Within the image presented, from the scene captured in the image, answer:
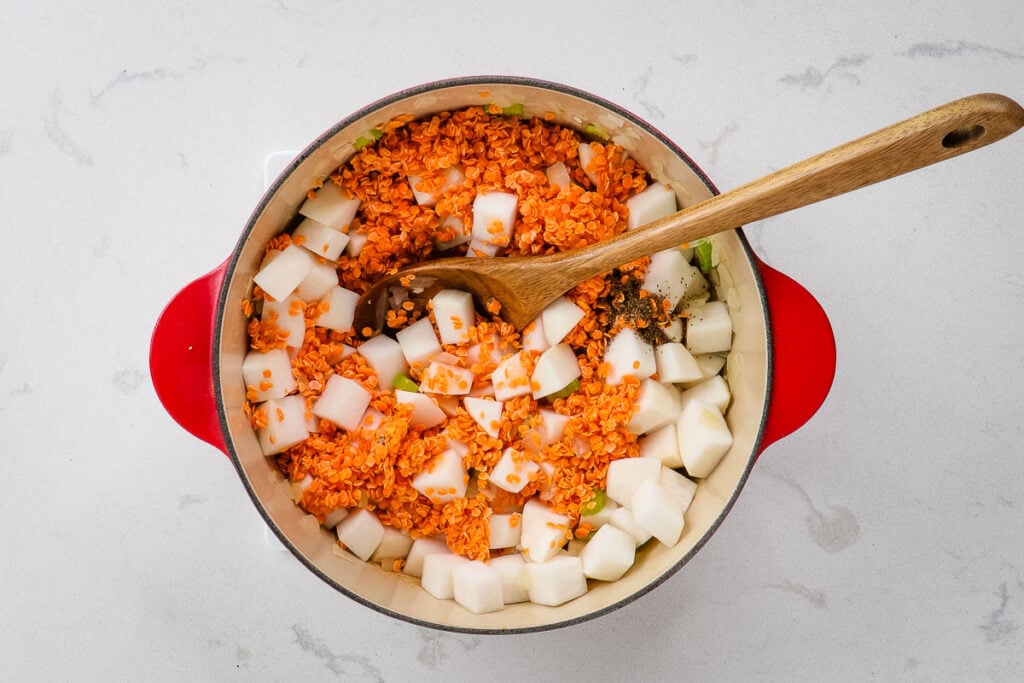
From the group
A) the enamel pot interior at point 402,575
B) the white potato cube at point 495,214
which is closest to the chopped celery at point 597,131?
the enamel pot interior at point 402,575

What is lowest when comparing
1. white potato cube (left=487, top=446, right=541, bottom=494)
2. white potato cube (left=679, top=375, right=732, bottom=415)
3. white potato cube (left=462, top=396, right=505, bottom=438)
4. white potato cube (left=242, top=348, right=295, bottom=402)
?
white potato cube (left=487, top=446, right=541, bottom=494)

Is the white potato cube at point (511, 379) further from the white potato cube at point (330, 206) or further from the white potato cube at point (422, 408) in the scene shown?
the white potato cube at point (330, 206)

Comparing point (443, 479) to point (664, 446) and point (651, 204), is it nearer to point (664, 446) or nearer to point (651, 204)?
point (664, 446)

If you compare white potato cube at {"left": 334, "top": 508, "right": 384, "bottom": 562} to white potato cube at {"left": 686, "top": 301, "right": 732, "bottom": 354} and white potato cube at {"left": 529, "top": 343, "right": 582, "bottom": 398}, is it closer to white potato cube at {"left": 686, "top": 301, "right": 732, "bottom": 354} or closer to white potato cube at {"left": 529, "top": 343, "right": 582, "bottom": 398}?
white potato cube at {"left": 529, "top": 343, "right": 582, "bottom": 398}

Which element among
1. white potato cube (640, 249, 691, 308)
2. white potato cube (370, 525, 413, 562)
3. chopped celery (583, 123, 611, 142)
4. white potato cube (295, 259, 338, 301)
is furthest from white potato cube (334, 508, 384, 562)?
chopped celery (583, 123, 611, 142)

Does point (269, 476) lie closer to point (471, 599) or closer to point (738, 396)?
point (471, 599)

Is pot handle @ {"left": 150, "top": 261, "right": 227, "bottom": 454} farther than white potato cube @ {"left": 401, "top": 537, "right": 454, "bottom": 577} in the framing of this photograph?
No
